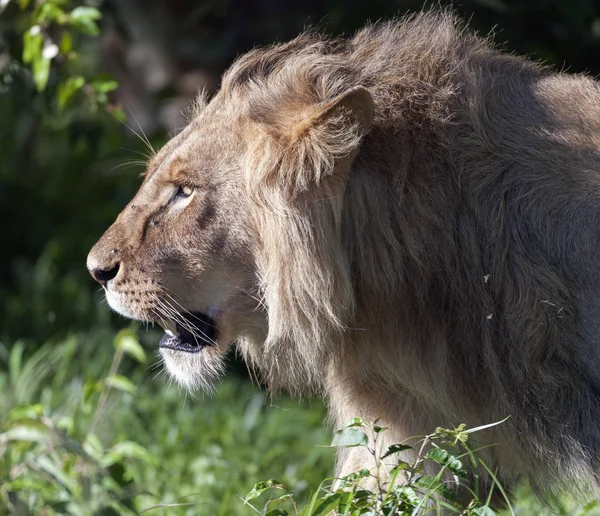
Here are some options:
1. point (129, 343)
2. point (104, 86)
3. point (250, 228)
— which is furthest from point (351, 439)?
point (104, 86)

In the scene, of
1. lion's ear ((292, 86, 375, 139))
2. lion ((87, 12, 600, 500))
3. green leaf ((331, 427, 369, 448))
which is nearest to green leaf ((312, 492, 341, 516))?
green leaf ((331, 427, 369, 448))

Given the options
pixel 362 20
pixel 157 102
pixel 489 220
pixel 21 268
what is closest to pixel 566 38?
pixel 362 20

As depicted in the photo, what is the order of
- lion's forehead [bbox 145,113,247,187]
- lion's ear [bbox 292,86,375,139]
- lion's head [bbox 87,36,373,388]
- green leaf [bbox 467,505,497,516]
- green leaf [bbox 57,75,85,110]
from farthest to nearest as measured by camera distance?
green leaf [bbox 57,75,85,110] → lion's forehead [bbox 145,113,247,187] → lion's head [bbox 87,36,373,388] → lion's ear [bbox 292,86,375,139] → green leaf [bbox 467,505,497,516]

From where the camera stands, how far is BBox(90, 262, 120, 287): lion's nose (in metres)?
2.93

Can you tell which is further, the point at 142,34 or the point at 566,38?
the point at 142,34

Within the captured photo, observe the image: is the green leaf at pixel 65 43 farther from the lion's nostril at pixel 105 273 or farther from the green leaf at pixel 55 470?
the green leaf at pixel 55 470

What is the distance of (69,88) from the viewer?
372cm

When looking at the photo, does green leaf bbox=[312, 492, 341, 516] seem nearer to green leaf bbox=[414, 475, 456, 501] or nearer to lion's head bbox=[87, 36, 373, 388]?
green leaf bbox=[414, 475, 456, 501]

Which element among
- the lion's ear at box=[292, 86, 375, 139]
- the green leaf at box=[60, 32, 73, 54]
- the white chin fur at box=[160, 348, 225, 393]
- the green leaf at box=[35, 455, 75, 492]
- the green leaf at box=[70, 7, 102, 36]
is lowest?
the green leaf at box=[35, 455, 75, 492]

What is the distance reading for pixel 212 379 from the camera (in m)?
3.02

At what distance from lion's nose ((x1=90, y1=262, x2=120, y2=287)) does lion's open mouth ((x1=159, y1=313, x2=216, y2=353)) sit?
0.63ft

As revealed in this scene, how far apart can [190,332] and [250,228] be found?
1.20 feet

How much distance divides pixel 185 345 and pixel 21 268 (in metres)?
3.67

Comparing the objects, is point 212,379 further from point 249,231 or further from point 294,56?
point 294,56
